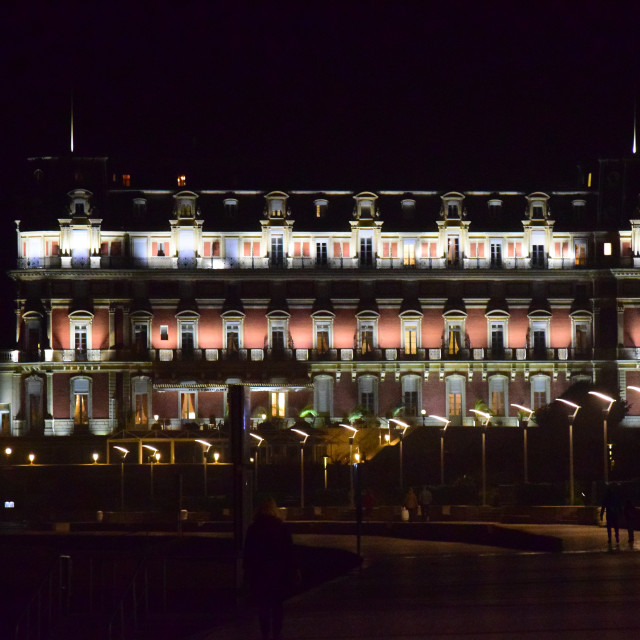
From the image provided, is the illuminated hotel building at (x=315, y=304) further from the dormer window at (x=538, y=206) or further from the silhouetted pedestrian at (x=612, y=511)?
the silhouetted pedestrian at (x=612, y=511)

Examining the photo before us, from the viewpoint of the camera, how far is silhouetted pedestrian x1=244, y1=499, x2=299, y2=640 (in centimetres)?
1967

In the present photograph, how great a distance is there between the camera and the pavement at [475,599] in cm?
2106

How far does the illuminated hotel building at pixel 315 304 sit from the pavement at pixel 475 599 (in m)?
54.0

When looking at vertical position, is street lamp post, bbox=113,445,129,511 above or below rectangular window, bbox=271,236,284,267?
below

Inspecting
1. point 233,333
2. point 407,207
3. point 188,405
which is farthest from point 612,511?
point 407,207

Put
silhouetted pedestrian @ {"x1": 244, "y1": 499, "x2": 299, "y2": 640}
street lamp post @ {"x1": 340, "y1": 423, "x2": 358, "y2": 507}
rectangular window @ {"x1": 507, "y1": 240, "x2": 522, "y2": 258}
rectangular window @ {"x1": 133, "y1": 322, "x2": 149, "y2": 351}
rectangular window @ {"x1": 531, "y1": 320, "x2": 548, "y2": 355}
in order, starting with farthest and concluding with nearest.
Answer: rectangular window @ {"x1": 507, "y1": 240, "x2": 522, "y2": 258} < rectangular window @ {"x1": 531, "y1": 320, "x2": 548, "y2": 355} < rectangular window @ {"x1": 133, "y1": 322, "x2": 149, "y2": 351} < street lamp post @ {"x1": 340, "y1": 423, "x2": 358, "y2": 507} < silhouetted pedestrian @ {"x1": 244, "y1": 499, "x2": 299, "y2": 640}

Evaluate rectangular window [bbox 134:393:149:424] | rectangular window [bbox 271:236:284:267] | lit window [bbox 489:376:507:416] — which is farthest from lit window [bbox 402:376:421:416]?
rectangular window [bbox 134:393:149:424]

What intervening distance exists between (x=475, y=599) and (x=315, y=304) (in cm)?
6738

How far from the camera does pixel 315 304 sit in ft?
302

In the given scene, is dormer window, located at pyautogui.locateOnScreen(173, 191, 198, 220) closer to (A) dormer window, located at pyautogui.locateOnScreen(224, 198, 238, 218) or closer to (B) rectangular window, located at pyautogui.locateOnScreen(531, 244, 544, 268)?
(A) dormer window, located at pyautogui.locateOnScreen(224, 198, 238, 218)

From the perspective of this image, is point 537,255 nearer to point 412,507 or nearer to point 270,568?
point 412,507

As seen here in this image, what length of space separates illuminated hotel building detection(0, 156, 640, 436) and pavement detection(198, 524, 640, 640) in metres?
54.0

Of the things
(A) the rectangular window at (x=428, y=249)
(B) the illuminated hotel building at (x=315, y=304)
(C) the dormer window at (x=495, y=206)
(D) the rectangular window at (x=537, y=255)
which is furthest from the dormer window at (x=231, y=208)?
(D) the rectangular window at (x=537, y=255)

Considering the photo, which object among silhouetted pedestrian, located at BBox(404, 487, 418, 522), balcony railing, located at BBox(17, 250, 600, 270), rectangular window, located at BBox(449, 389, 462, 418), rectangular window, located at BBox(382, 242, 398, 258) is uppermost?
rectangular window, located at BBox(382, 242, 398, 258)
